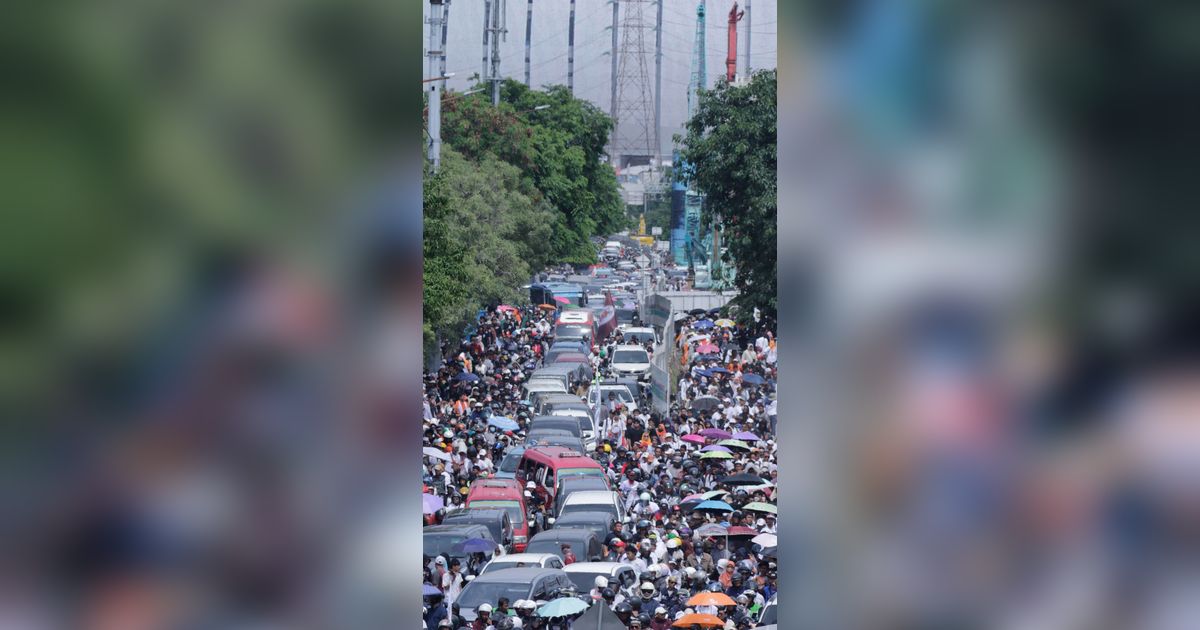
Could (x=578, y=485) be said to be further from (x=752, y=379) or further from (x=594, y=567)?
(x=752, y=379)

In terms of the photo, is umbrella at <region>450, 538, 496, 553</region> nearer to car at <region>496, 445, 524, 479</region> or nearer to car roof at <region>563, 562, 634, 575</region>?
car roof at <region>563, 562, 634, 575</region>

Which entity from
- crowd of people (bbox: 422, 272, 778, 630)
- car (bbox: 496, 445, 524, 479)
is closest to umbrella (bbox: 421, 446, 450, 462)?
crowd of people (bbox: 422, 272, 778, 630)

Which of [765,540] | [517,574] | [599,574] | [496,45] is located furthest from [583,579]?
[496,45]

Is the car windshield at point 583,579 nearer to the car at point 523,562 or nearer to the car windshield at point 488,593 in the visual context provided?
the car at point 523,562
